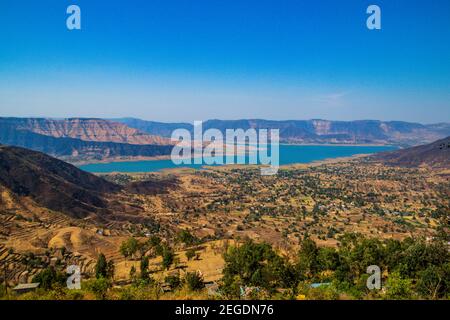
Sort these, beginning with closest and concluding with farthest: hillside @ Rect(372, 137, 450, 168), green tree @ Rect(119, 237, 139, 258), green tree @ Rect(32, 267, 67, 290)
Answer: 1. green tree @ Rect(32, 267, 67, 290)
2. green tree @ Rect(119, 237, 139, 258)
3. hillside @ Rect(372, 137, 450, 168)

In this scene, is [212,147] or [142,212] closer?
[142,212]

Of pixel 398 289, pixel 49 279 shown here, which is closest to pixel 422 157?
pixel 398 289

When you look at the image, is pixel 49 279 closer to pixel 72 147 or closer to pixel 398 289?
pixel 398 289

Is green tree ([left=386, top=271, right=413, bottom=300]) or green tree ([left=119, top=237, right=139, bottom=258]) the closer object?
green tree ([left=386, top=271, right=413, bottom=300])

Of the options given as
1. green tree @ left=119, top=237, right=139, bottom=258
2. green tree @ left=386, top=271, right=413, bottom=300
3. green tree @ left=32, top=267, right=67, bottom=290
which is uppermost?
green tree @ left=386, top=271, right=413, bottom=300

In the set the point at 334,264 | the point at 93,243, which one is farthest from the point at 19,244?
the point at 334,264

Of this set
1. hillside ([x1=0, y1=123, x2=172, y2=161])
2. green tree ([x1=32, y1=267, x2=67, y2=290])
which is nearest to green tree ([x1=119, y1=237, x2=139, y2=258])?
green tree ([x1=32, y1=267, x2=67, y2=290])

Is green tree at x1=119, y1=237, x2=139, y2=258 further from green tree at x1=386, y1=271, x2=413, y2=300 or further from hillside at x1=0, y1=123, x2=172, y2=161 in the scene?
hillside at x1=0, y1=123, x2=172, y2=161

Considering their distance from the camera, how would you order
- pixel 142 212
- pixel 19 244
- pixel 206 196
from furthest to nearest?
pixel 206 196
pixel 142 212
pixel 19 244
